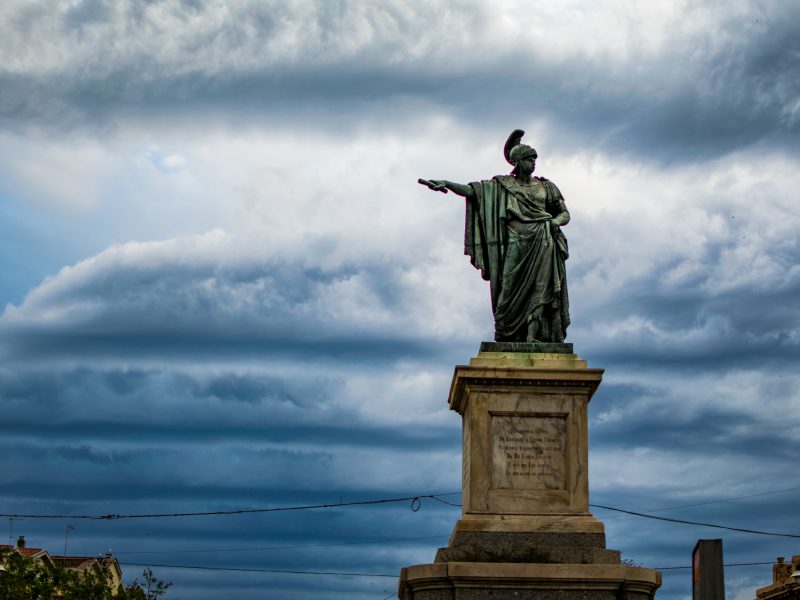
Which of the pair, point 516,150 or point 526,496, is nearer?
point 526,496

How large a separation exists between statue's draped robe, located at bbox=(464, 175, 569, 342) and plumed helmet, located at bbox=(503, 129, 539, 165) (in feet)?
1.19

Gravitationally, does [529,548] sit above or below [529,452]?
below

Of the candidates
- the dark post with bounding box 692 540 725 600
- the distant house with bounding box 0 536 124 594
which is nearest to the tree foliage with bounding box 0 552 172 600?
the distant house with bounding box 0 536 124 594

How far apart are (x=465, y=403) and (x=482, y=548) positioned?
2.70m

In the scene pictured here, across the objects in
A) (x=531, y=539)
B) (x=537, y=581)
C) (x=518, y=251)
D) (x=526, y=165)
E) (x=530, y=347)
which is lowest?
(x=537, y=581)

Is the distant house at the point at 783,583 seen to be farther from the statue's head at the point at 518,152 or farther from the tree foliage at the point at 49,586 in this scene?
the statue's head at the point at 518,152

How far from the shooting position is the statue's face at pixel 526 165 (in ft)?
88.2

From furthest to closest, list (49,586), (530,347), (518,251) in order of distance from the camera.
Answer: (49,586) < (518,251) < (530,347)

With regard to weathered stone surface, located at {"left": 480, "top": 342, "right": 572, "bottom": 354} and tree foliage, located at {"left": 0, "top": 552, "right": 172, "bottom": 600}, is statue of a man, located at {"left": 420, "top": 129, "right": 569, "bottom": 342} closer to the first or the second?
weathered stone surface, located at {"left": 480, "top": 342, "right": 572, "bottom": 354}

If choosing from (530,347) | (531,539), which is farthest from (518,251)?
(531,539)

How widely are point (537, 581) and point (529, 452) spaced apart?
2.27 meters

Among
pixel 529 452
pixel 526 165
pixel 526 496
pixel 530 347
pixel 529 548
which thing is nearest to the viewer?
pixel 529 548

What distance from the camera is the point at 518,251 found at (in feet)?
86.1

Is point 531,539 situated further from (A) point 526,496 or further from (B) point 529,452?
(B) point 529,452
